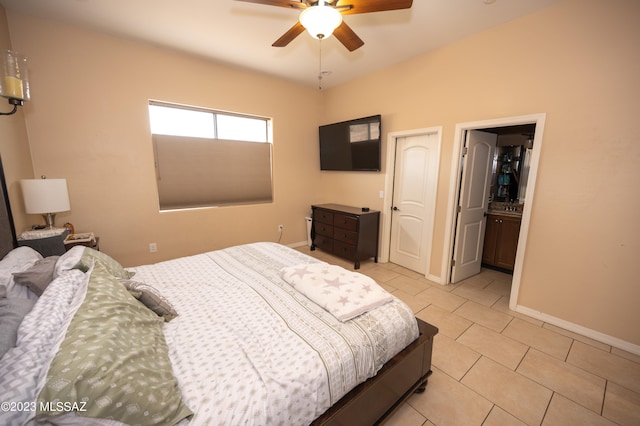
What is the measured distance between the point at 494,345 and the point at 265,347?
6.77ft

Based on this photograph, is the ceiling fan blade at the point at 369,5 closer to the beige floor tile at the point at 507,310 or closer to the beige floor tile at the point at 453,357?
the beige floor tile at the point at 453,357

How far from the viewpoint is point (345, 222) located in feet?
12.4

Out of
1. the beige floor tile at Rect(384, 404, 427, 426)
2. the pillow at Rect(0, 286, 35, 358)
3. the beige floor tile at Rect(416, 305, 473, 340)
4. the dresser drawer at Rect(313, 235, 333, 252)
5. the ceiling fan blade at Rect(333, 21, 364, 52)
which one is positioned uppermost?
the ceiling fan blade at Rect(333, 21, 364, 52)

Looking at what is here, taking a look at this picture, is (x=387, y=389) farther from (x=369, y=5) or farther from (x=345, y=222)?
(x=345, y=222)

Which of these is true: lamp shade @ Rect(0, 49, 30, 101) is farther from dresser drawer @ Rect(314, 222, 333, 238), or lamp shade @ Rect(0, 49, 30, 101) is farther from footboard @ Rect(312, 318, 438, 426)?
dresser drawer @ Rect(314, 222, 333, 238)

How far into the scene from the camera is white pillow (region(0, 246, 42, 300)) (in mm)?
1187

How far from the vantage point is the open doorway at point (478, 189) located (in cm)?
239

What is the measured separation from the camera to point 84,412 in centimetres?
71

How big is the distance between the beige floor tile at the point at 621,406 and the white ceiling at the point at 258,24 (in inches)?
122

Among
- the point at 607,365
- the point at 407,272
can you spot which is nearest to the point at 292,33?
the point at 407,272

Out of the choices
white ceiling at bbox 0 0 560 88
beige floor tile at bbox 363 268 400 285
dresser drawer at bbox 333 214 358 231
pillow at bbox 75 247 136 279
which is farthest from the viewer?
dresser drawer at bbox 333 214 358 231

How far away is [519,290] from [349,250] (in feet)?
6.72

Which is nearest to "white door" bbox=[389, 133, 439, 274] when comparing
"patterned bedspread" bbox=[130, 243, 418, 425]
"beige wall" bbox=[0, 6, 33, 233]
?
"patterned bedspread" bbox=[130, 243, 418, 425]

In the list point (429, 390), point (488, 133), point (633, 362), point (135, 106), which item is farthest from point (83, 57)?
point (633, 362)
